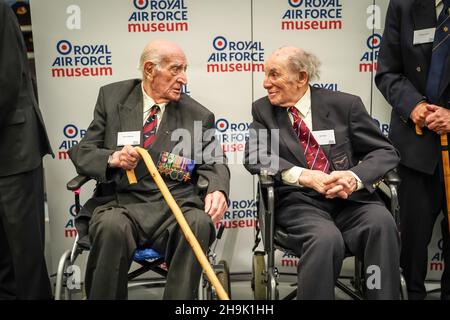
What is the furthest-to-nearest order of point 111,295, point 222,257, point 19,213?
1. point 222,257
2. point 19,213
3. point 111,295

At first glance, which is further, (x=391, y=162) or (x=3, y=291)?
(x=3, y=291)

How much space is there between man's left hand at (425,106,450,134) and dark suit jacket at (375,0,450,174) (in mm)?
83

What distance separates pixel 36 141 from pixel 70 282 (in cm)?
81

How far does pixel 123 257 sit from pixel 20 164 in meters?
0.80

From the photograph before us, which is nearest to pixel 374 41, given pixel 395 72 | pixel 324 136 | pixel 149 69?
pixel 395 72

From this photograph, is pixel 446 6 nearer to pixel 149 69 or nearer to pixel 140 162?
pixel 149 69

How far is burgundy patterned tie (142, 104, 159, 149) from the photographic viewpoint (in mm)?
2879

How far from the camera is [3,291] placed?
3.07 m

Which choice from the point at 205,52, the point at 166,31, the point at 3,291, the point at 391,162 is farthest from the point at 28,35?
the point at 391,162

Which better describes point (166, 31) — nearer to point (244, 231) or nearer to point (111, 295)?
point (244, 231)

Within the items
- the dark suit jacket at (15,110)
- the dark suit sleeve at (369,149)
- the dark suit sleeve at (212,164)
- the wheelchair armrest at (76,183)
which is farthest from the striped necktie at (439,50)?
the dark suit jacket at (15,110)

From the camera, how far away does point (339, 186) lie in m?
2.60

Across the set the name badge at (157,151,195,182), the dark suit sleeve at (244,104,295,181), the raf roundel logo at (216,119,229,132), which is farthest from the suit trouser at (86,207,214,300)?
the raf roundel logo at (216,119,229,132)

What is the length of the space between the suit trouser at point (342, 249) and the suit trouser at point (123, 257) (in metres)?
0.49
